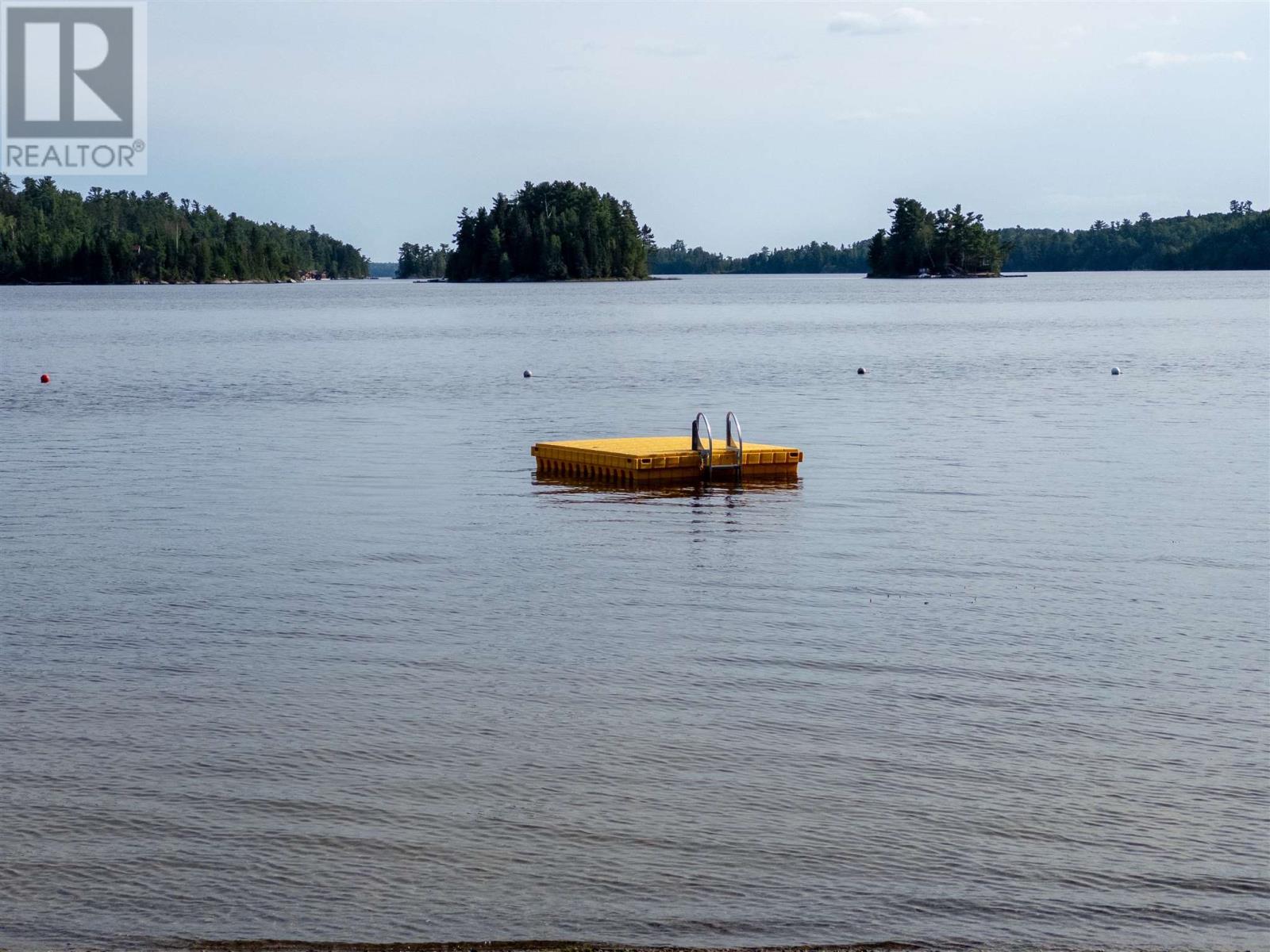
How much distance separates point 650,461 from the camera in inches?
997

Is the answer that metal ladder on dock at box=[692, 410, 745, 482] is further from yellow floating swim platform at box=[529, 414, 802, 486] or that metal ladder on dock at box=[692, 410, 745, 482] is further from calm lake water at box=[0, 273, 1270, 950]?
calm lake water at box=[0, 273, 1270, 950]

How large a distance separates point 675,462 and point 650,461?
49 cm

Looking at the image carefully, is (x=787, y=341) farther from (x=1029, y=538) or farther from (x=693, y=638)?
(x=693, y=638)

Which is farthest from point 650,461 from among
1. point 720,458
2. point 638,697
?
point 638,697

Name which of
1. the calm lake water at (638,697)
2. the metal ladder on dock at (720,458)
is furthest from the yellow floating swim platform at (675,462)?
the calm lake water at (638,697)

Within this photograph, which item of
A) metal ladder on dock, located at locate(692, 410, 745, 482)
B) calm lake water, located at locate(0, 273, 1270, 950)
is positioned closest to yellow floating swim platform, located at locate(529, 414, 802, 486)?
metal ladder on dock, located at locate(692, 410, 745, 482)

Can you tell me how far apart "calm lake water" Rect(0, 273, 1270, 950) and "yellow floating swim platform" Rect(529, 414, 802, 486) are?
32.2 inches

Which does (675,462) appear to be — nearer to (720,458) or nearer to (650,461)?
(650,461)

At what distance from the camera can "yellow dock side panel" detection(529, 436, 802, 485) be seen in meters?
25.6

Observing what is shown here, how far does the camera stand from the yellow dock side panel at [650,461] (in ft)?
84.0

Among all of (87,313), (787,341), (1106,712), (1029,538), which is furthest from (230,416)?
(87,313)

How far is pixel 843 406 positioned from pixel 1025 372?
52.0ft

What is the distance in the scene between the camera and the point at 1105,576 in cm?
1711

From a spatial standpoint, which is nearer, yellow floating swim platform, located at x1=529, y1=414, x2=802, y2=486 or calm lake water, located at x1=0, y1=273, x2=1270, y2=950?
calm lake water, located at x1=0, y1=273, x2=1270, y2=950
